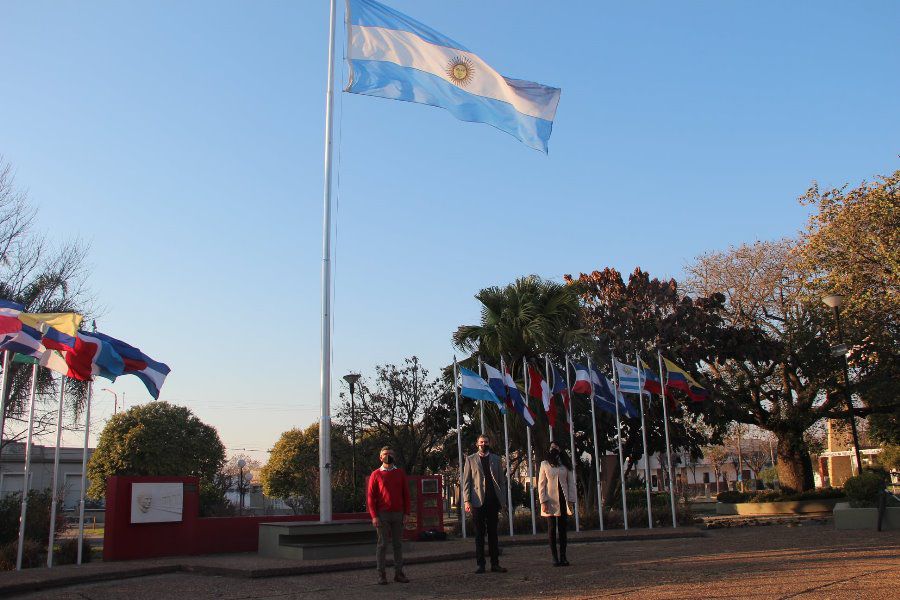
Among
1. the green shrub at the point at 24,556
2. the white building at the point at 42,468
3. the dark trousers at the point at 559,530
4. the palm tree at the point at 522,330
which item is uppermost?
the palm tree at the point at 522,330

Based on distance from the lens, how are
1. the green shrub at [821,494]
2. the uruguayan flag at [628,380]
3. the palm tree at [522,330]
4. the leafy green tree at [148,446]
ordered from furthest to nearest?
the leafy green tree at [148,446]
the green shrub at [821,494]
the palm tree at [522,330]
the uruguayan flag at [628,380]

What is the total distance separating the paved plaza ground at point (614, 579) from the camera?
8031 mm

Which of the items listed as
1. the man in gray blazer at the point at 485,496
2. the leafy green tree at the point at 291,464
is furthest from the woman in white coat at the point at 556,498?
the leafy green tree at the point at 291,464

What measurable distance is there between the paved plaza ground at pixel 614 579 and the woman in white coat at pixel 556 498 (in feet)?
1.15

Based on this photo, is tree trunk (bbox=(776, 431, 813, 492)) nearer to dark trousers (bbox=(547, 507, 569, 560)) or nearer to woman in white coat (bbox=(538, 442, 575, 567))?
woman in white coat (bbox=(538, 442, 575, 567))

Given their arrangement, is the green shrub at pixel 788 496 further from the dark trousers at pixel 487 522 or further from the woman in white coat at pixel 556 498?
the dark trousers at pixel 487 522

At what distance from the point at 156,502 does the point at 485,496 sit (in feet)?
23.9

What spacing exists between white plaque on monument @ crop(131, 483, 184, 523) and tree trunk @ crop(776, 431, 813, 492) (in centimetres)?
2467

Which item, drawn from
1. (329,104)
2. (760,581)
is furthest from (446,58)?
(760,581)

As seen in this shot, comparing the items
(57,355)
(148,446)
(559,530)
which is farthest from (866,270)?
(148,446)

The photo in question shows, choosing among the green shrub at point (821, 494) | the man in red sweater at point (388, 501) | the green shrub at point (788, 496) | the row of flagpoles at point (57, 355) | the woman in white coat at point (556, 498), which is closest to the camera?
the man in red sweater at point (388, 501)

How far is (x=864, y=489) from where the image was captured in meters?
17.5

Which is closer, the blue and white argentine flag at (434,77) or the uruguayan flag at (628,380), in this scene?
the blue and white argentine flag at (434,77)

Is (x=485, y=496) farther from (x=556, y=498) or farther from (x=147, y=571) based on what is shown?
(x=147, y=571)
